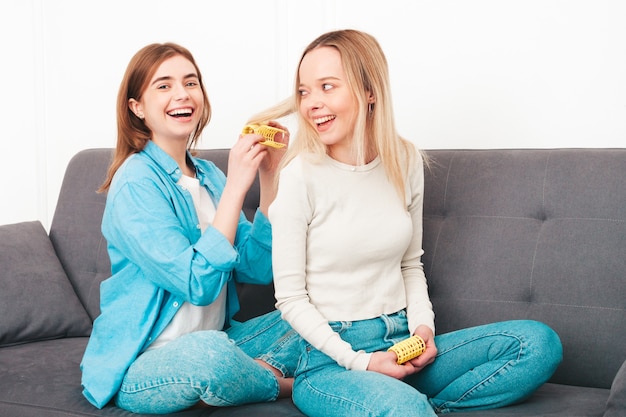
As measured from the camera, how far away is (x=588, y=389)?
1.87 meters

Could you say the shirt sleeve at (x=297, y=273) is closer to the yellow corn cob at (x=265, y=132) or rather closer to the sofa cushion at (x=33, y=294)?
the yellow corn cob at (x=265, y=132)

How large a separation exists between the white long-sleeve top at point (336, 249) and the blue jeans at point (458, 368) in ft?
0.16

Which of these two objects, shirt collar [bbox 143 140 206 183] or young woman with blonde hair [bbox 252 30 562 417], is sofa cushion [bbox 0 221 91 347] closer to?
Answer: shirt collar [bbox 143 140 206 183]

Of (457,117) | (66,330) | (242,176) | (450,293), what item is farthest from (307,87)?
(66,330)

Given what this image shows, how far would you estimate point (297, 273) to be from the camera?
1761 mm

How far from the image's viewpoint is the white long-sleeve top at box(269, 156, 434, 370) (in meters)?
1.76

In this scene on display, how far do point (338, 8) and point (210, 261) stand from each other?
1.24m

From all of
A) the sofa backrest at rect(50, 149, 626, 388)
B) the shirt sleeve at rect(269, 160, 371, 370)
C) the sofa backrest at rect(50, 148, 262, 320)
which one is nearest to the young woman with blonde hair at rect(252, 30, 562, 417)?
the shirt sleeve at rect(269, 160, 371, 370)

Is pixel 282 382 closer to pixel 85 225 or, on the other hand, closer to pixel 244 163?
pixel 244 163

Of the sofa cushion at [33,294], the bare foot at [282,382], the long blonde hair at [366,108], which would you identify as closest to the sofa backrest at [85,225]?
the sofa cushion at [33,294]

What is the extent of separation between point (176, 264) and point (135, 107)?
499 mm

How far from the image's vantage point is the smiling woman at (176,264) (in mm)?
1714

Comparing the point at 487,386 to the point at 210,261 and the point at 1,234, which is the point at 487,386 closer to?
the point at 210,261

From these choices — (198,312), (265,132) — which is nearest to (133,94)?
(265,132)
